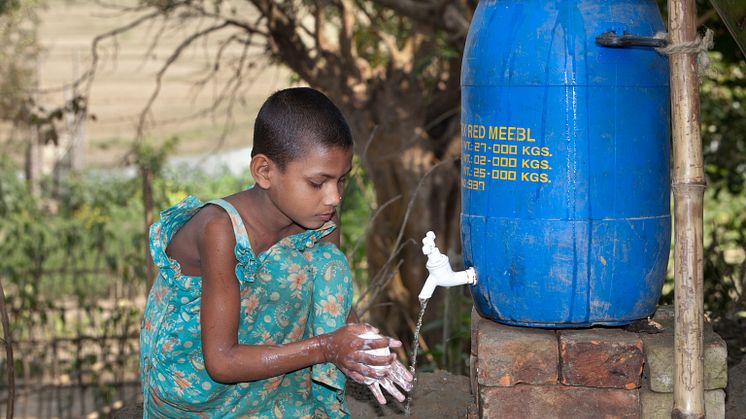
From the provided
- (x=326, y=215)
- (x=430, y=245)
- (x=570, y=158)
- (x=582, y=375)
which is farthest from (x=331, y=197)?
(x=582, y=375)

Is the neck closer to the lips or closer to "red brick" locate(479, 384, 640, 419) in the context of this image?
the lips

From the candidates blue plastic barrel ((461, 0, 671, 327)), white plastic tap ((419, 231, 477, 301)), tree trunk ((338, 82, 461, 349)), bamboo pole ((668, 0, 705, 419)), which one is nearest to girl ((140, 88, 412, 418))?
white plastic tap ((419, 231, 477, 301))

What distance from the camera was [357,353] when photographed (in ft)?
7.01

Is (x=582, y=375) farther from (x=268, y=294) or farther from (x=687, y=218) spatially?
(x=268, y=294)

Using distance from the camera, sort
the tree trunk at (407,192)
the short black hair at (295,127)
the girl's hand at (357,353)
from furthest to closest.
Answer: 1. the tree trunk at (407,192)
2. the short black hair at (295,127)
3. the girl's hand at (357,353)

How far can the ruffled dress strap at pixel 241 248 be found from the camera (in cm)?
225

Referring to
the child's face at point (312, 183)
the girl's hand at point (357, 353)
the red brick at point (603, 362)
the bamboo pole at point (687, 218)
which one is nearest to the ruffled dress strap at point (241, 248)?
the child's face at point (312, 183)

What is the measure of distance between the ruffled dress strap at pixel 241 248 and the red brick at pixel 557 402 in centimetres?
65

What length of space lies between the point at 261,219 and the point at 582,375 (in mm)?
868

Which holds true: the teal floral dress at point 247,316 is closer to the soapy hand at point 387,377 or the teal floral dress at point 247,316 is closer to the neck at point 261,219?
the neck at point 261,219

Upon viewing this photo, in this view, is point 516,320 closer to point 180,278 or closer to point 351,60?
point 180,278

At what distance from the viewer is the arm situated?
220 cm

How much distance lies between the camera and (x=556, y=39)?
7.45 feet

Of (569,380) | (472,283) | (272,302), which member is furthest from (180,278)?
(569,380)
